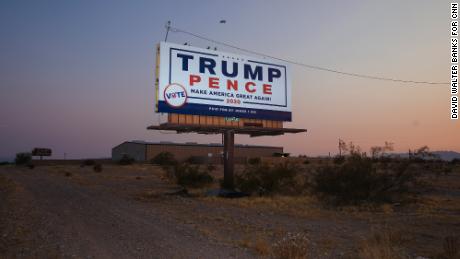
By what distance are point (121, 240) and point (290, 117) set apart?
682 inches

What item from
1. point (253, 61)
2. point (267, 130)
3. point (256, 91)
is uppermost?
point (253, 61)

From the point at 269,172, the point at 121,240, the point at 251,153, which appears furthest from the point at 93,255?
the point at 251,153

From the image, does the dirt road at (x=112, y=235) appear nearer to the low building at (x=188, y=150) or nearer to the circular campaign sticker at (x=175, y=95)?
the circular campaign sticker at (x=175, y=95)

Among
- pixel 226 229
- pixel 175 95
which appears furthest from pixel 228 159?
pixel 226 229

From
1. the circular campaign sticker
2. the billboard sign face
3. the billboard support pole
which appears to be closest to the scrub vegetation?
the billboard support pole

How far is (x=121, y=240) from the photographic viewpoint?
32.7 ft

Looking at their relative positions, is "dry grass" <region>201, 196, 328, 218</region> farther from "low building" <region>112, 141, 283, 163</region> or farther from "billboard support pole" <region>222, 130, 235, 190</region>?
"low building" <region>112, 141, 283, 163</region>

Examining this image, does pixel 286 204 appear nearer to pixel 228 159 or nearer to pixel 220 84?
pixel 228 159

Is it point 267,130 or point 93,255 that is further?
point 267,130

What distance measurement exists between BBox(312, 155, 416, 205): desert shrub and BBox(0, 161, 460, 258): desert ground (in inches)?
25.0

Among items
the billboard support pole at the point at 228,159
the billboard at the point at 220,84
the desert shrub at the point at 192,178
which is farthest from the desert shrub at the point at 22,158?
the billboard at the point at 220,84

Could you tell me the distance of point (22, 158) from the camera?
97125mm

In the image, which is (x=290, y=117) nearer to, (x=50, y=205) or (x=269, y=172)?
(x=269, y=172)

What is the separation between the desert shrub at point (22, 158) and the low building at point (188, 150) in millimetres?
21297
